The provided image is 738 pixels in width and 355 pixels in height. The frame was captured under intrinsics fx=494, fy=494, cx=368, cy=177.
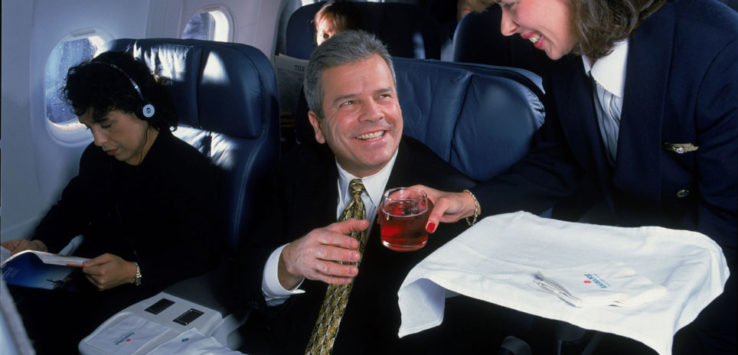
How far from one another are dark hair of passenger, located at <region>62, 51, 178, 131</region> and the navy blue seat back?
16cm

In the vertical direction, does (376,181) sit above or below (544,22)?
below

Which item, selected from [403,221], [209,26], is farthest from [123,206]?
[209,26]

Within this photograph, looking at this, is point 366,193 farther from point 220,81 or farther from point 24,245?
point 24,245

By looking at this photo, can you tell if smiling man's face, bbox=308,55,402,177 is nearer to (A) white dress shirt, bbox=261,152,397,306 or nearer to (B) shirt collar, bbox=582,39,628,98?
(A) white dress shirt, bbox=261,152,397,306

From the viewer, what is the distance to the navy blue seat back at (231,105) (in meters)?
1.93

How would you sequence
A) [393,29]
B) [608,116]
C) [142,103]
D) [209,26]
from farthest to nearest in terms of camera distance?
[393,29]
[209,26]
[142,103]
[608,116]

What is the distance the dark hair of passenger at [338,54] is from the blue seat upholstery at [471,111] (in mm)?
254

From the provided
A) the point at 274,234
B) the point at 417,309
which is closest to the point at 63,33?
the point at 274,234

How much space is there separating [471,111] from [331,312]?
0.86 metres

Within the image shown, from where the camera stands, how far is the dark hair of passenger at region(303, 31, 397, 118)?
162 cm

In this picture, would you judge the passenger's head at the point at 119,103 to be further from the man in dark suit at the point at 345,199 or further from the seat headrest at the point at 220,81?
the man in dark suit at the point at 345,199

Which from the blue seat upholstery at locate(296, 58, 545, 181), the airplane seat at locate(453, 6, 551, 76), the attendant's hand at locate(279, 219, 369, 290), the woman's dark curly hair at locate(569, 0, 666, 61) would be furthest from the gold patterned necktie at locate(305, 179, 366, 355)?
the airplane seat at locate(453, 6, 551, 76)

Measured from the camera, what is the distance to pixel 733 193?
129 centimetres

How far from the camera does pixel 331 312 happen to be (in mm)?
1516
